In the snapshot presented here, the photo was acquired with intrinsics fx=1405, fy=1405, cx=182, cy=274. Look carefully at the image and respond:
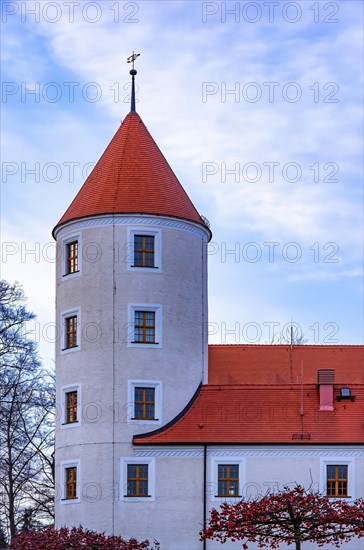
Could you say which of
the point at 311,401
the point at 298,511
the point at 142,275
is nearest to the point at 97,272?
the point at 142,275

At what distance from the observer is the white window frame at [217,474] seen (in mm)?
55688

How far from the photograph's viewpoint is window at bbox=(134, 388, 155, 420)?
57.0m

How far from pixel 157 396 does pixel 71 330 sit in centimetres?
462

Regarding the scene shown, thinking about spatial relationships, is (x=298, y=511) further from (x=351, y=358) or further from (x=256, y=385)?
(x=351, y=358)

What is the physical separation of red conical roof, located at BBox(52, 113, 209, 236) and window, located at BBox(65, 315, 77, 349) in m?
4.29

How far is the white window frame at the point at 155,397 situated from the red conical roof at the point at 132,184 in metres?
7.03

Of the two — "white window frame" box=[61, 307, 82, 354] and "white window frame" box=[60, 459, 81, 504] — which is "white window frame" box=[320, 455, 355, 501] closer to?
"white window frame" box=[60, 459, 81, 504]

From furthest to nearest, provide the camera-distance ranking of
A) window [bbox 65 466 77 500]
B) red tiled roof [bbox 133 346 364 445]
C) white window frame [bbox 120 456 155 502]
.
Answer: window [bbox 65 466 77 500] → red tiled roof [bbox 133 346 364 445] → white window frame [bbox 120 456 155 502]

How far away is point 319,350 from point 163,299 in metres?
8.53

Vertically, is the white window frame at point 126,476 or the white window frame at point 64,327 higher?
the white window frame at point 64,327

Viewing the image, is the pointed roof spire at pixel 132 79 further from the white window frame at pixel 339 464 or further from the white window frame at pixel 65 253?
the white window frame at pixel 339 464

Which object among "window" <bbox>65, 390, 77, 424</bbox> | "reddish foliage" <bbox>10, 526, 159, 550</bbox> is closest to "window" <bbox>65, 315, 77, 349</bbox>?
"window" <bbox>65, 390, 77, 424</bbox>

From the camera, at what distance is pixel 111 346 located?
57.1 metres

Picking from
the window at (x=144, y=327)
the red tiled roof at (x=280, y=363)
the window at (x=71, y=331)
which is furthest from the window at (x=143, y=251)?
the red tiled roof at (x=280, y=363)
